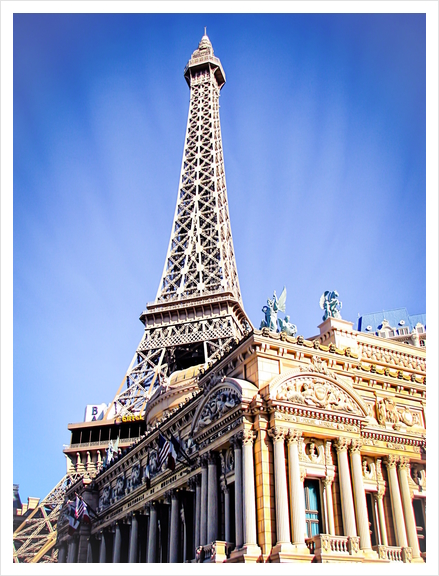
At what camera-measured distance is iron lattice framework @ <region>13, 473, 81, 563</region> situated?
77625 mm

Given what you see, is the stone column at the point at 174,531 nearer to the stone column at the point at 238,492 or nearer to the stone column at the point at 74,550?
the stone column at the point at 238,492

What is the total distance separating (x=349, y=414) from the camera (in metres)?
28.8

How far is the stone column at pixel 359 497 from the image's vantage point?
2642 centimetres

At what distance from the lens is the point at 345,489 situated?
27109mm

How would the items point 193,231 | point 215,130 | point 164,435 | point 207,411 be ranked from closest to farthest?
point 207,411
point 164,435
point 193,231
point 215,130

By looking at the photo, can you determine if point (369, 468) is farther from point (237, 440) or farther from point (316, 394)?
point (237, 440)

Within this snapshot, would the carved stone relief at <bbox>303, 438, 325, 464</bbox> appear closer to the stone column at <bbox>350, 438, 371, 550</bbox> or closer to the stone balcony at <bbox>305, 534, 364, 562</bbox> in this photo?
the stone column at <bbox>350, 438, 371, 550</bbox>

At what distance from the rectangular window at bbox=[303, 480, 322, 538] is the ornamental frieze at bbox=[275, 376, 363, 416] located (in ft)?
11.5

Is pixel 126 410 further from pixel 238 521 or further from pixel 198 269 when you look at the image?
pixel 238 521

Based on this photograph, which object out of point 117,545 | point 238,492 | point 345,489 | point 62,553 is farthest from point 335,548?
point 62,553

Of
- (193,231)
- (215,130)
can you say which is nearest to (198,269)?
(193,231)

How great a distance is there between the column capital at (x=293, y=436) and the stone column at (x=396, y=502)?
5970 mm

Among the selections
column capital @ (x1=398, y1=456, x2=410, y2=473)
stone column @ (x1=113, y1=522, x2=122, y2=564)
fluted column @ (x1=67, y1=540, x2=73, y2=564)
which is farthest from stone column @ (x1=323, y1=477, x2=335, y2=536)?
fluted column @ (x1=67, y1=540, x2=73, y2=564)

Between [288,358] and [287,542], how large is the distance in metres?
8.48
